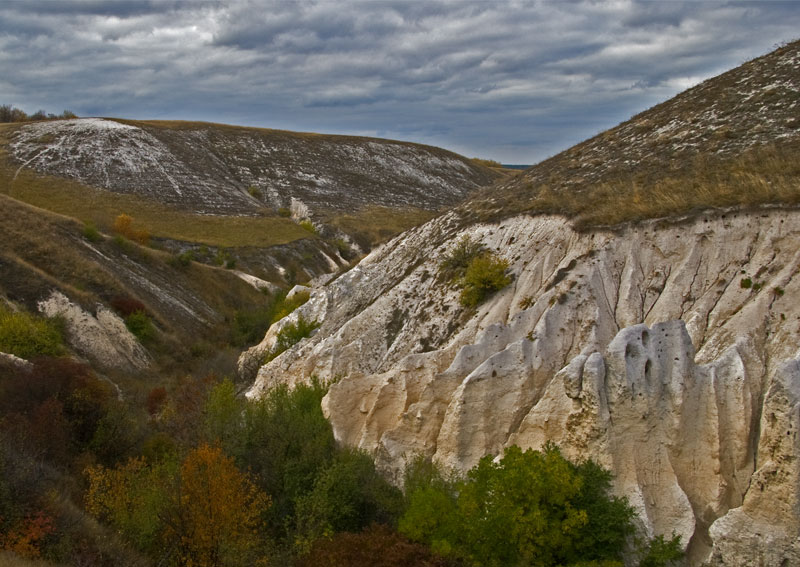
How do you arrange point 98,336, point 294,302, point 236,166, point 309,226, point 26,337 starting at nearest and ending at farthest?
1. point 26,337
2. point 294,302
3. point 98,336
4. point 309,226
5. point 236,166

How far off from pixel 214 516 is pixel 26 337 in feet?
69.5

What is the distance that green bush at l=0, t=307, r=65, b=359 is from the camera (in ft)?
102

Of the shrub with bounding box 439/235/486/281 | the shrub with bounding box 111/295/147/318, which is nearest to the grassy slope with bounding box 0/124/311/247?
the shrub with bounding box 111/295/147/318

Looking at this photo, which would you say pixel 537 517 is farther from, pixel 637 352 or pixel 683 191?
pixel 683 191

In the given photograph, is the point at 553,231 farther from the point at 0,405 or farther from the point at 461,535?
the point at 0,405

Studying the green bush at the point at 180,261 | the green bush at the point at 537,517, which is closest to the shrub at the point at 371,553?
the green bush at the point at 537,517

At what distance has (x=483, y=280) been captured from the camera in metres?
20.9

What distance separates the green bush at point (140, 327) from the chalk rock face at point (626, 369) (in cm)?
2076

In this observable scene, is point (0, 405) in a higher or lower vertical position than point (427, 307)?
lower

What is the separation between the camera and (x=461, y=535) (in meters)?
14.0

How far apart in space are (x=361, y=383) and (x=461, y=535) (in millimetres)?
7475

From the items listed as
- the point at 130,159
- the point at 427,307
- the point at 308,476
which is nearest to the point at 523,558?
the point at 308,476

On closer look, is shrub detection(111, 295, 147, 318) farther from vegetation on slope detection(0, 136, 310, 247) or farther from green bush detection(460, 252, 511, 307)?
green bush detection(460, 252, 511, 307)

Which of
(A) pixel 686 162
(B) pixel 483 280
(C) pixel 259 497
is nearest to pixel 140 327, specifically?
(C) pixel 259 497
